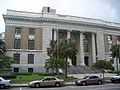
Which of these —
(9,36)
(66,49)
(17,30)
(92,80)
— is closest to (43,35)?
(17,30)

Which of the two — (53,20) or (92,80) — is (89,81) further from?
(53,20)

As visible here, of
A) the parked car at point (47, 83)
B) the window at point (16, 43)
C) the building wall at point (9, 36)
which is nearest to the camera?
the parked car at point (47, 83)

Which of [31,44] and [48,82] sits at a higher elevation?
[31,44]

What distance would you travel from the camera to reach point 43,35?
58.8m

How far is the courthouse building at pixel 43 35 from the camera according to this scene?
184ft

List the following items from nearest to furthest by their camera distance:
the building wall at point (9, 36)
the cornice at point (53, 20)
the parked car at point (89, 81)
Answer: the parked car at point (89, 81) → the building wall at point (9, 36) → the cornice at point (53, 20)

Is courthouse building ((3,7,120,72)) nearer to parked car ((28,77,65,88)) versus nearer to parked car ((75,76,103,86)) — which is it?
parked car ((75,76,103,86))

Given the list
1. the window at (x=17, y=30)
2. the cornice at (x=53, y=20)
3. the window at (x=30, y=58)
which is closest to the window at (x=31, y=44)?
the window at (x=30, y=58)

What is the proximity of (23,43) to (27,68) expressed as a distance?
25.4 ft

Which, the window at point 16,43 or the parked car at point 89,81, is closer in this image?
the parked car at point 89,81

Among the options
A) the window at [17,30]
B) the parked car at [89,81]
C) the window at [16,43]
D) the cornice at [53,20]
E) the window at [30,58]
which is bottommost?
the parked car at [89,81]

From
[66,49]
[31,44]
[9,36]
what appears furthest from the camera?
[31,44]

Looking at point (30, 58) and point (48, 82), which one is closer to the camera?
point (48, 82)

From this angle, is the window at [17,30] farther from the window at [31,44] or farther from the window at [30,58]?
the window at [30,58]
